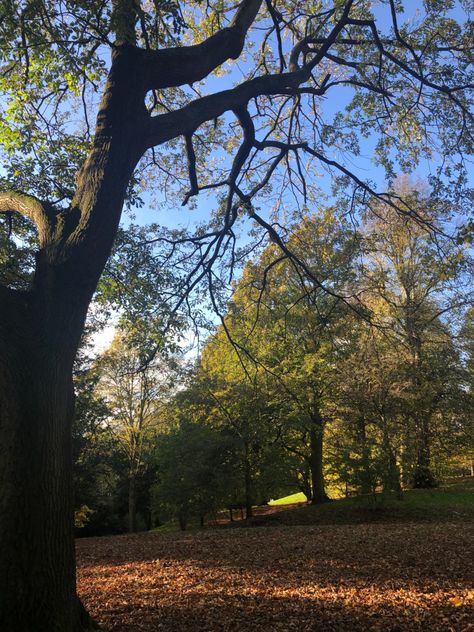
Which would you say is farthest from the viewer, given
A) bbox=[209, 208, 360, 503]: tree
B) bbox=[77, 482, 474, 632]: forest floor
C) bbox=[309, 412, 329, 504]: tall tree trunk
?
bbox=[309, 412, 329, 504]: tall tree trunk

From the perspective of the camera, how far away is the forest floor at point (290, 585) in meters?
4.12

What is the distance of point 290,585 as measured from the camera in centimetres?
543

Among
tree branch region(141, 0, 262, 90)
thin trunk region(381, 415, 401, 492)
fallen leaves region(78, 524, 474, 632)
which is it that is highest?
A: tree branch region(141, 0, 262, 90)

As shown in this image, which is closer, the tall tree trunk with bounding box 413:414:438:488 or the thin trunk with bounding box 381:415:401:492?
the thin trunk with bounding box 381:415:401:492

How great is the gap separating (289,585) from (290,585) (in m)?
0.01

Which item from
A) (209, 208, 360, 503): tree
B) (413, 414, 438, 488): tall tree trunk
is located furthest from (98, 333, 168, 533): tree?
(413, 414, 438, 488): tall tree trunk

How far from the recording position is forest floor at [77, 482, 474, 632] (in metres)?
4.12

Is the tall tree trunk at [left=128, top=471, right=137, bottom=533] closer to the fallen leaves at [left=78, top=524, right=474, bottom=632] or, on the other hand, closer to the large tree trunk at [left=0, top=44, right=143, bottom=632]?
the fallen leaves at [left=78, top=524, right=474, bottom=632]

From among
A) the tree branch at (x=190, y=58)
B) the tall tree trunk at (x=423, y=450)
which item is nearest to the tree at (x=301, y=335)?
the tall tree trunk at (x=423, y=450)

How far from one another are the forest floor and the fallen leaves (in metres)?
0.01

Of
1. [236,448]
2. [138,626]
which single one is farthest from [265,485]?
[138,626]

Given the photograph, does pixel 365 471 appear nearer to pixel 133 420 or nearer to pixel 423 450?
pixel 423 450

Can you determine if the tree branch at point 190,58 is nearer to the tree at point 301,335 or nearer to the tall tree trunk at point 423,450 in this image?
the tree at point 301,335

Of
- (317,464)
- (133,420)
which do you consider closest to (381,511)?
(317,464)
